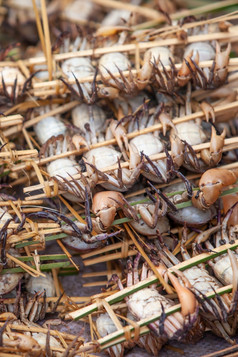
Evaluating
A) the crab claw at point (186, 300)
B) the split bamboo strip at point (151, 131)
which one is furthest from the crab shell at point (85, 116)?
the crab claw at point (186, 300)

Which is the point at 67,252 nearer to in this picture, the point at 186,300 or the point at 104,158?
the point at 104,158

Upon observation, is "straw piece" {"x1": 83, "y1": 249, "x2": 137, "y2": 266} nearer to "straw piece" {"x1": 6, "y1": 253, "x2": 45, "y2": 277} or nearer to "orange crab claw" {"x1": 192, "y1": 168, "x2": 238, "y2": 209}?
"straw piece" {"x1": 6, "y1": 253, "x2": 45, "y2": 277}

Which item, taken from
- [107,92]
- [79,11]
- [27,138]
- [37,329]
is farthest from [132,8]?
[37,329]

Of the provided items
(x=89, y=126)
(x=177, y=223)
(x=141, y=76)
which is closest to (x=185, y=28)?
(x=141, y=76)

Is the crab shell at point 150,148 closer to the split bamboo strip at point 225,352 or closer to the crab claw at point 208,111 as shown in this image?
the crab claw at point 208,111

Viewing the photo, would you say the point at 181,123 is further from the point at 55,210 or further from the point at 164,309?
the point at 164,309
